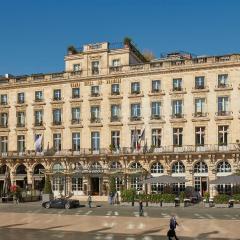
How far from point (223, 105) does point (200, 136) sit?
4.96m

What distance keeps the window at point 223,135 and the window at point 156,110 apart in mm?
8396

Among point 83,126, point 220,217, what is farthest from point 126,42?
point 220,217

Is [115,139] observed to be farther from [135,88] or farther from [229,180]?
[229,180]

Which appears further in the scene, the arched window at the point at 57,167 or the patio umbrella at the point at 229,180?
the arched window at the point at 57,167

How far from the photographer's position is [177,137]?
221 feet

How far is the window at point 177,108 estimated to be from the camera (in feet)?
221

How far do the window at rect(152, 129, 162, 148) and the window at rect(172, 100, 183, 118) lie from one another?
10.2 ft

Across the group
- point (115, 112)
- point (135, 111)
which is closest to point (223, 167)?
point (135, 111)

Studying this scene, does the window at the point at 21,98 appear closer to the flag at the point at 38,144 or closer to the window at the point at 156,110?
the flag at the point at 38,144

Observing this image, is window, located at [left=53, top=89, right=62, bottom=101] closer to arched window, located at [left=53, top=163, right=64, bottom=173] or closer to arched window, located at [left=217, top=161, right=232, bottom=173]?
arched window, located at [left=53, top=163, right=64, bottom=173]

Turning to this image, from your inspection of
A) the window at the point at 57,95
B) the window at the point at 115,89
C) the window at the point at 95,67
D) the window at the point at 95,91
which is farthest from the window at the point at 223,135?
the window at the point at 57,95

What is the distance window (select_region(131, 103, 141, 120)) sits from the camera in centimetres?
6969

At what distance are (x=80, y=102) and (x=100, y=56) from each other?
7168mm

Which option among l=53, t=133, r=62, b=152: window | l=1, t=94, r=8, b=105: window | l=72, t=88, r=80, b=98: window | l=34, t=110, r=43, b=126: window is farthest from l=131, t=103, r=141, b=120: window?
l=1, t=94, r=8, b=105: window
